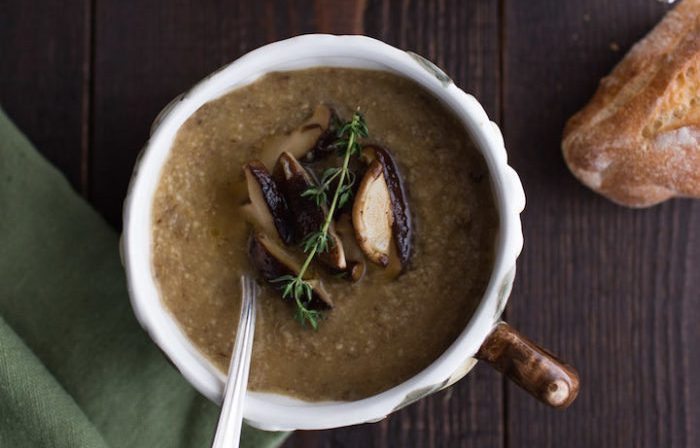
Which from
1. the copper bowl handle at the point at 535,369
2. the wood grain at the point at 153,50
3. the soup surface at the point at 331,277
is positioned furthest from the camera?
the wood grain at the point at 153,50

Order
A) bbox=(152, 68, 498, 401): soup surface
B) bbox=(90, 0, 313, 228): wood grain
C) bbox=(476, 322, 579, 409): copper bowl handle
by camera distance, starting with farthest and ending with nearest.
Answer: bbox=(90, 0, 313, 228): wood grain
bbox=(152, 68, 498, 401): soup surface
bbox=(476, 322, 579, 409): copper bowl handle

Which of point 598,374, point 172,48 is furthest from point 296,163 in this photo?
point 598,374

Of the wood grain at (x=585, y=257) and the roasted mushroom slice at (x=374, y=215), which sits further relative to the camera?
the wood grain at (x=585, y=257)

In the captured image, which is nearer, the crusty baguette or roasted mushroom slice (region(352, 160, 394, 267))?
roasted mushroom slice (region(352, 160, 394, 267))

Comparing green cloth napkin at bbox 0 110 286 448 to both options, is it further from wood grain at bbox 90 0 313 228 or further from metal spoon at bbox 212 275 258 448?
metal spoon at bbox 212 275 258 448

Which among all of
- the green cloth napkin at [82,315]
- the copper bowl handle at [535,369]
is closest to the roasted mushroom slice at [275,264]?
the copper bowl handle at [535,369]

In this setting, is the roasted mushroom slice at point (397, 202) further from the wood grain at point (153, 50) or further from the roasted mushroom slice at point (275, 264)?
the wood grain at point (153, 50)

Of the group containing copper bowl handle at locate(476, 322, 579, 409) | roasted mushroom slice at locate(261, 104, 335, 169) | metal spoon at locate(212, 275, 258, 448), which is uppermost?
roasted mushroom slice at locate(261, 104, 335, 169)

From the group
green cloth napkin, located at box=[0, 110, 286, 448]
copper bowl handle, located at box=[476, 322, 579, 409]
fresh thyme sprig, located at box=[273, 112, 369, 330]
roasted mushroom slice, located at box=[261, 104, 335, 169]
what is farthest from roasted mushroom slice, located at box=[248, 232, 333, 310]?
green cloth napkin, located at box=[0, 110, 286, 448]
